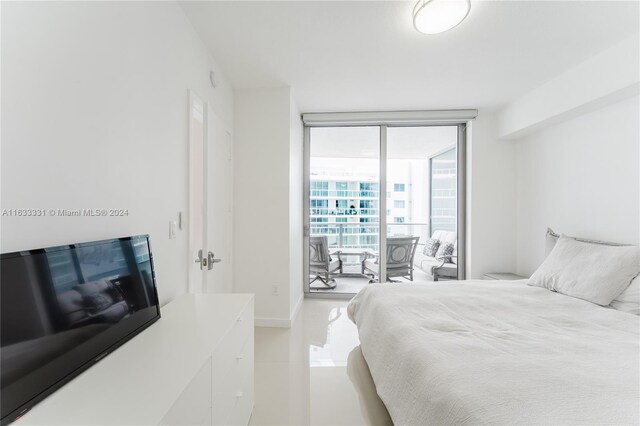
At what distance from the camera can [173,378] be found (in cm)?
89

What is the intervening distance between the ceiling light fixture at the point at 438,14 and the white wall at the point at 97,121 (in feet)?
5.37

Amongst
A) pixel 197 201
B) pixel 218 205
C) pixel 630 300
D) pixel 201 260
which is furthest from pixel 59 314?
pixel 630 300

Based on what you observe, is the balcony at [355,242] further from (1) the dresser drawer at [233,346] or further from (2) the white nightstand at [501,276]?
(1) the dresser drawer at [233,346]

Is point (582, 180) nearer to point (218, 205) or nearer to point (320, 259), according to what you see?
point (320, 259)

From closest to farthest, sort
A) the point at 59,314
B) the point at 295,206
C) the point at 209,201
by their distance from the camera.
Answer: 1. the point at 59,314
2. the point at 209,201
3. the point at 295,206

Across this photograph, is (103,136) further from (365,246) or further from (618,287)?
(365,246)

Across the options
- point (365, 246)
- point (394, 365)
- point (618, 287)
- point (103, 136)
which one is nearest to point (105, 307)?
point (103, 136)

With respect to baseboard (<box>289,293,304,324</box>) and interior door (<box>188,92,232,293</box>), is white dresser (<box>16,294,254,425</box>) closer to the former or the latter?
interior door (<box>188,92,232,293</box>)

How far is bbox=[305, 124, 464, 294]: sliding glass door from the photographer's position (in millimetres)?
4141

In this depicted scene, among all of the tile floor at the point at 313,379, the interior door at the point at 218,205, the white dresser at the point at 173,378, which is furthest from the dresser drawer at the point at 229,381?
the interior door at the point at 218,205

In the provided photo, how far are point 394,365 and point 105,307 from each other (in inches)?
53.2

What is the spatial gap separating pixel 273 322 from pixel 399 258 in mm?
2090

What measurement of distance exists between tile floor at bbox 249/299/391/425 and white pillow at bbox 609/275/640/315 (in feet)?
5.67

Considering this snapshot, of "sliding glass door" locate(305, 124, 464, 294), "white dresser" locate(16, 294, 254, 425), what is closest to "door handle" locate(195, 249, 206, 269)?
"white dresser" locate(16, 294, 254, 425)
